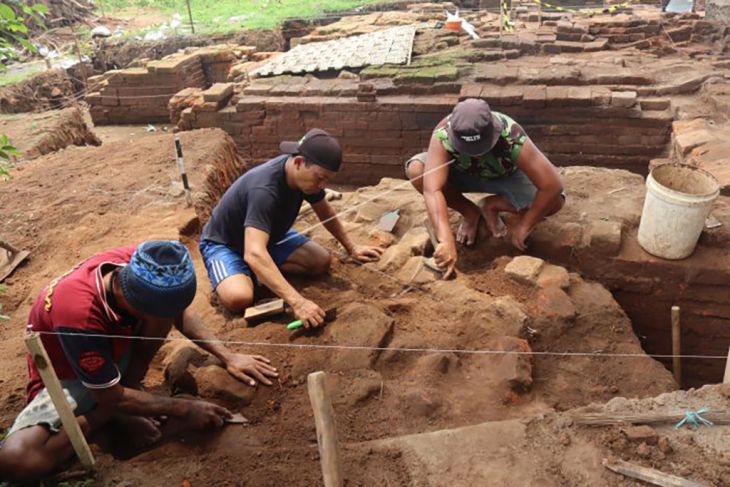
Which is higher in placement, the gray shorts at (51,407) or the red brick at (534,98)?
the gray shorts at (51,407)

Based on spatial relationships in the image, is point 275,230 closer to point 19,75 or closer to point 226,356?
point 226,356

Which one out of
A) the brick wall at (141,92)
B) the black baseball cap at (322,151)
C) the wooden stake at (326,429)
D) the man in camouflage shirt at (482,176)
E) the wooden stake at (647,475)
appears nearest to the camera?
the wooden stake at (326,429)

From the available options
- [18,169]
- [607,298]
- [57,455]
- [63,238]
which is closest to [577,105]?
[607,298]

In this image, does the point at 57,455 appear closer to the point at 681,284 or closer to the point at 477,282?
the point at 477,282

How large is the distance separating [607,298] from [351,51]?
628cm

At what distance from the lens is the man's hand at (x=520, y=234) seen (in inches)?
154

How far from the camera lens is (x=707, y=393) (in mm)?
2373

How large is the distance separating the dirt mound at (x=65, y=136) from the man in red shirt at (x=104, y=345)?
5961mm

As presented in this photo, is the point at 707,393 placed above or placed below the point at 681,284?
above

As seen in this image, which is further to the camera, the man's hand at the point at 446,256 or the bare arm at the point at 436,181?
the bare arm at the point at 436,181

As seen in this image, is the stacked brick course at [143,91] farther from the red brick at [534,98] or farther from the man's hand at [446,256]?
the man's hand at [446,256]

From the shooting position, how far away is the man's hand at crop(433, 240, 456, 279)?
3.55 metres

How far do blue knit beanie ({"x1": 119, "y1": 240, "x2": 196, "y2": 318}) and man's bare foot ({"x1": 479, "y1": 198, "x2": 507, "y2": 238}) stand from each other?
2.51m

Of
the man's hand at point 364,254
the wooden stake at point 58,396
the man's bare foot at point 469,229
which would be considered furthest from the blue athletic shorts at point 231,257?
the wooden stake at point 58,396
